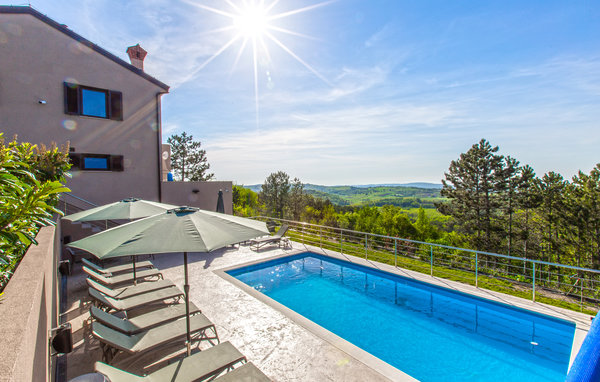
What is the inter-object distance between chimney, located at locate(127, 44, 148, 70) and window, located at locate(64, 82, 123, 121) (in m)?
2.62

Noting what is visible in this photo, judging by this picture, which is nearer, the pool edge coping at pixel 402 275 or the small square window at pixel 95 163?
the pool edge coping at pixel 402 275

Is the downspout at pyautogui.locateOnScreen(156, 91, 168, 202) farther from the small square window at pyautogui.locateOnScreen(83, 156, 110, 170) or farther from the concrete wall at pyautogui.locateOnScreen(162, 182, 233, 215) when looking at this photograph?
the small square window at pyautogui.locateOnScreen(83, 156, 110, 170)

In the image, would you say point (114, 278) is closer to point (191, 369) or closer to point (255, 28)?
point (191, 369)

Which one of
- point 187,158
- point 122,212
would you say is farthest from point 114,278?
point 187,158

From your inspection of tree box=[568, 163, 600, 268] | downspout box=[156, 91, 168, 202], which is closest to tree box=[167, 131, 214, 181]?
downspout box=[156, 91, 168, 202]

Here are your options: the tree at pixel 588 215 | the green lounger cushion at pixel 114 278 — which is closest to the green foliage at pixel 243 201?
the tree at pixel 588 215

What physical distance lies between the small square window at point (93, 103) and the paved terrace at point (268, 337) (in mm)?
6200

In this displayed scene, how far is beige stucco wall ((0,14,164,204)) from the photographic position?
29.8ft

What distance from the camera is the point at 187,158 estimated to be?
33.4 m

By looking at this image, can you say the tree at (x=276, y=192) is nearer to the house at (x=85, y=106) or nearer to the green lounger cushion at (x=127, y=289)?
the house at (x=85, y=106)

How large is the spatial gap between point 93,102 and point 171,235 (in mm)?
10539

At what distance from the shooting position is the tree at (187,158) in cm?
3306

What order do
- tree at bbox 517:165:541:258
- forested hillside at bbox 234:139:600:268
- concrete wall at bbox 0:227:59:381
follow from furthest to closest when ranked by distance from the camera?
tree at bbox 517:165:541:258
forested hillside at bbox 234:139:600:268
concrete wall at bbox 0:227:59:381

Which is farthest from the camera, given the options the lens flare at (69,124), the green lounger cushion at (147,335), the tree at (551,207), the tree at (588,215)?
the tree at (551,207)
